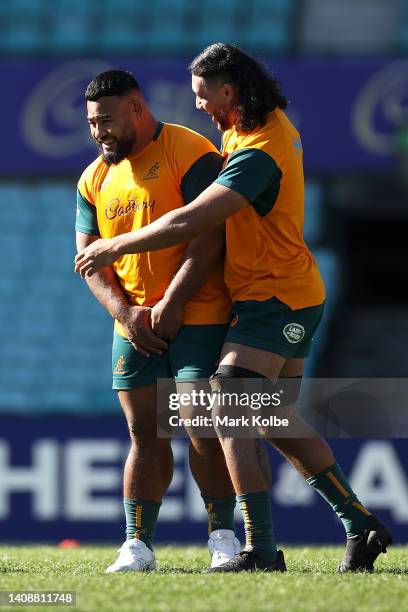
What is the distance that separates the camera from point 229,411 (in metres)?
4.62

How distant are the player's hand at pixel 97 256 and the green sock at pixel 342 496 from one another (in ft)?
3.86

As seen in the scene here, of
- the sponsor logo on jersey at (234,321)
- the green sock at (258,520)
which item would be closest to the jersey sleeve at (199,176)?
the sponsor logo on jersey at (234,321)

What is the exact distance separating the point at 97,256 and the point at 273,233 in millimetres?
677

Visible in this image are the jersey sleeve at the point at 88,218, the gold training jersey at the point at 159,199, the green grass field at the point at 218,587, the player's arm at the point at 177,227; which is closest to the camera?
the green grass field at the point at 218,587

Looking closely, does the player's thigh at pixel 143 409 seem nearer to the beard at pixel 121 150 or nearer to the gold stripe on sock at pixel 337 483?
the gold stripe on sock at pixel 337 483

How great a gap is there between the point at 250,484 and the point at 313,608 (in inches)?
36.2

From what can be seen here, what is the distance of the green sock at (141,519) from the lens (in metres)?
4.98

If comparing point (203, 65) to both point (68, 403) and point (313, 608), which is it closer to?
point (313, 608)

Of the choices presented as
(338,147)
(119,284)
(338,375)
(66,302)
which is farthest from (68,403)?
(119,284)

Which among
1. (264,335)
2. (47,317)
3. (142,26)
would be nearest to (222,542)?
(264,335)

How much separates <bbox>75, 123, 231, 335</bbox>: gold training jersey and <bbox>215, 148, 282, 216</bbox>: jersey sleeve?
289 mm
